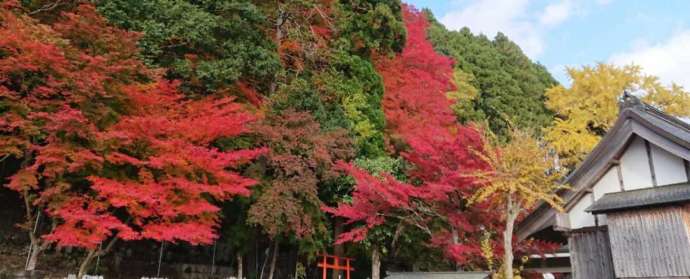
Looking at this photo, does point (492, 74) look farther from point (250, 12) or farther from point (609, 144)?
point (609, 144)

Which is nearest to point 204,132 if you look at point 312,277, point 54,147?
point 54,147

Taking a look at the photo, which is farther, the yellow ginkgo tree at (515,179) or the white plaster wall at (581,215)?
the yellow ginkgo tree at (515,179)

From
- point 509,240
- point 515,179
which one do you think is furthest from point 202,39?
point 509,240

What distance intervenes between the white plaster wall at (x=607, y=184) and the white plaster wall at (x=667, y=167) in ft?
2.38

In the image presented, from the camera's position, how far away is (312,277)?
2019 cm

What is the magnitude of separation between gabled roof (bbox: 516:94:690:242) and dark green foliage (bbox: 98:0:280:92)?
12079mm

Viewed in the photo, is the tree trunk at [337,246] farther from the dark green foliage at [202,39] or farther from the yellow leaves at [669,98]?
the yellow leaves at [669,98]

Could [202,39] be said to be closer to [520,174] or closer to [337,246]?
[337,246]

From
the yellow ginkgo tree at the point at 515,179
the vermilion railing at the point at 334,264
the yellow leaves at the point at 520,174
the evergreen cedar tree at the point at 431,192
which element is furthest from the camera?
the vermilion railing at the point at 334,264

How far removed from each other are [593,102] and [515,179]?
53.7ft

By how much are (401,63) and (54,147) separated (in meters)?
20.8

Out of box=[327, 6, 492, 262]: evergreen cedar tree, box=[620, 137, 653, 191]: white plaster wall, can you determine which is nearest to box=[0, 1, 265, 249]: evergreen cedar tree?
box=[327, 6, 492, 262]: evergreen cedar tree

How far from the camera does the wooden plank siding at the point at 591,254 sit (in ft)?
29.4

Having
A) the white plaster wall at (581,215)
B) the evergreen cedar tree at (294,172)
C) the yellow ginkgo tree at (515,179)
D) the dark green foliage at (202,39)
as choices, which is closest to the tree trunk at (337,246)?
the evergreen cedar tree at (294,172)
